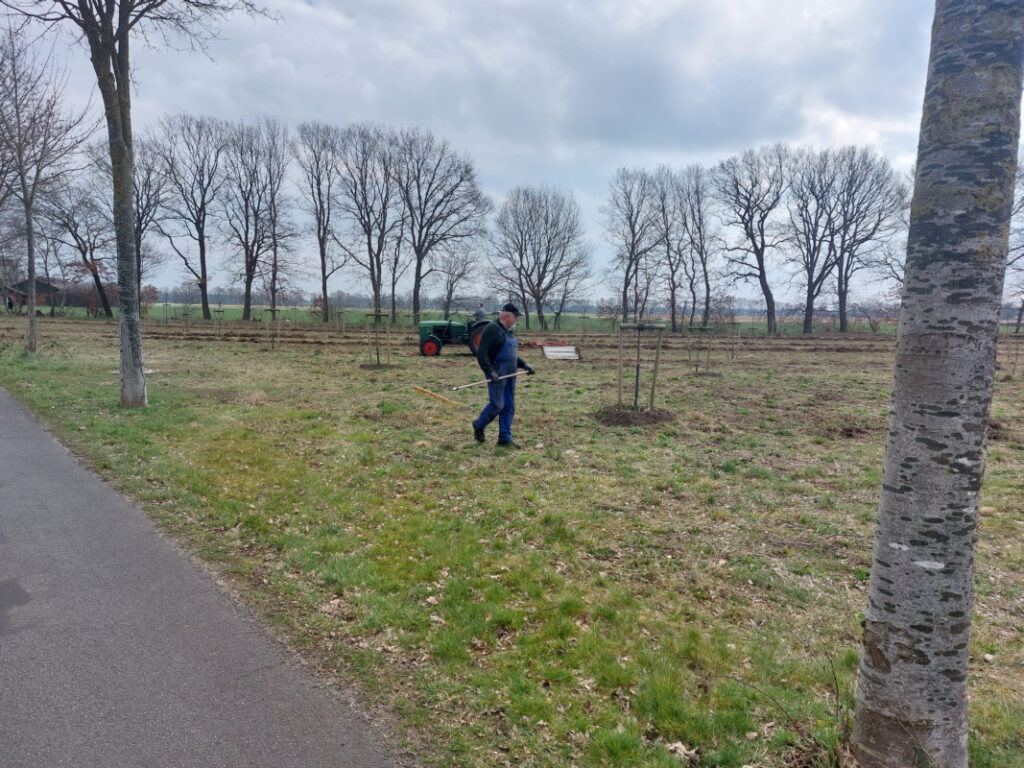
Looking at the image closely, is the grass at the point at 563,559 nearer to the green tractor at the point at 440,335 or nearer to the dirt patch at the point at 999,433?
the dirt patch at the point at 999,433

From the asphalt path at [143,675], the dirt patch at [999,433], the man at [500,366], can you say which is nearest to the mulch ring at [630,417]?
the man at [500,366]

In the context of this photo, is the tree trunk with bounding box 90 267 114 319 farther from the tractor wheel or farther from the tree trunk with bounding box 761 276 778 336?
the tree trunk with bounding box 761 276 778 336

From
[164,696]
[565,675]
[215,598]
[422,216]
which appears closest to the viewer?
[164,696]

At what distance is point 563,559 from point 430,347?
1740 cm

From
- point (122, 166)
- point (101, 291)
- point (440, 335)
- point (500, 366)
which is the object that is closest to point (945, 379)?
point (500, 366)

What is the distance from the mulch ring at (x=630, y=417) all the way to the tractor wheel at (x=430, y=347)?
1200 cm

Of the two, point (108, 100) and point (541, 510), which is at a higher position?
point (108, 100)

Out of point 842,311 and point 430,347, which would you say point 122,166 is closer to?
point 430,347

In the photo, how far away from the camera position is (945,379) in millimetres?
1806

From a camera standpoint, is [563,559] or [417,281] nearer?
[563,559]

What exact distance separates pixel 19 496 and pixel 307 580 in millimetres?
3521

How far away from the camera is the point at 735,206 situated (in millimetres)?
46438

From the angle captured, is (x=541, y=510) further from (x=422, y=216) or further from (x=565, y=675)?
(x=422, y=216)

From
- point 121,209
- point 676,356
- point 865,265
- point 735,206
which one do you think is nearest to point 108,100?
point 121,209
